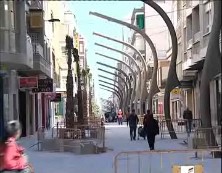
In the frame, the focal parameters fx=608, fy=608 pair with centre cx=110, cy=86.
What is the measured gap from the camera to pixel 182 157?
11.9 meters

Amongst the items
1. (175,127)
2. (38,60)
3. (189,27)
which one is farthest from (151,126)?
(189,27)

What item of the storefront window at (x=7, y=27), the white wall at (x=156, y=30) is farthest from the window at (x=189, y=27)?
the white wall at (x=156, y=30)

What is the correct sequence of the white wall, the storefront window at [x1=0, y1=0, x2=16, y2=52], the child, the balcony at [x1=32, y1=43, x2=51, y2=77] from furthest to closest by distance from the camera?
the white wall → the balcony at [x1=32, y1=43, x2=51, y2=77] → the storefront window at [x1=0, y1=0, x2=16, y2=52] → the child

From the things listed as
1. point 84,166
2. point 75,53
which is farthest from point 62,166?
point 75,53

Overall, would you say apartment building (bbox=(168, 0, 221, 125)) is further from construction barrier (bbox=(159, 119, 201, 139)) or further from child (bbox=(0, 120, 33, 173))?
child (bbox=(0, 120, 33, 173))

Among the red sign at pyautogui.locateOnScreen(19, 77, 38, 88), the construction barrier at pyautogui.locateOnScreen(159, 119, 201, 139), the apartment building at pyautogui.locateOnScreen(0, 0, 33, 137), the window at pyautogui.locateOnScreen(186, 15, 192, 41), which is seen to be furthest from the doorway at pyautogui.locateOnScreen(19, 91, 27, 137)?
the window at pyautogui.locateOnScreen(186, 15, 192, 41)

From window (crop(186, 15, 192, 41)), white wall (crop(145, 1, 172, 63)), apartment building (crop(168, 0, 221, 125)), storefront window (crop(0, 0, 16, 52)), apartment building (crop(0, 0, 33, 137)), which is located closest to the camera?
storefront window (crop(0, 0, 16, 52))

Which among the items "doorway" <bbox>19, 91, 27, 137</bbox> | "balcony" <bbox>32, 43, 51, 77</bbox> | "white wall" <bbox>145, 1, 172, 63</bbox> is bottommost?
"doorway" <bbox>19, 91, 27, 137</bbox>

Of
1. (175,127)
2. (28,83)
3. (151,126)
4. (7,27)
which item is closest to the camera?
(151,126)

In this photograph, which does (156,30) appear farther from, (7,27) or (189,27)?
(7,27)

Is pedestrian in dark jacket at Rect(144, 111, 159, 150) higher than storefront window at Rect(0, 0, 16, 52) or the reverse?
the reverse

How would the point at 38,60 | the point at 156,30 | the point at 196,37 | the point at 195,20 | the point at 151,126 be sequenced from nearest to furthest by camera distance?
the point at 151,126 → the point at 38,60 → the point at 196,37 → the point at 195,20 → the point at 156,30

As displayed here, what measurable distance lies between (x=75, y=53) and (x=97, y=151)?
45.3ft

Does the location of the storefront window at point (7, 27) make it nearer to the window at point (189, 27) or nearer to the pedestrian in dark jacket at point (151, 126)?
the pedestrian in dark jacket at point (151, 126)
